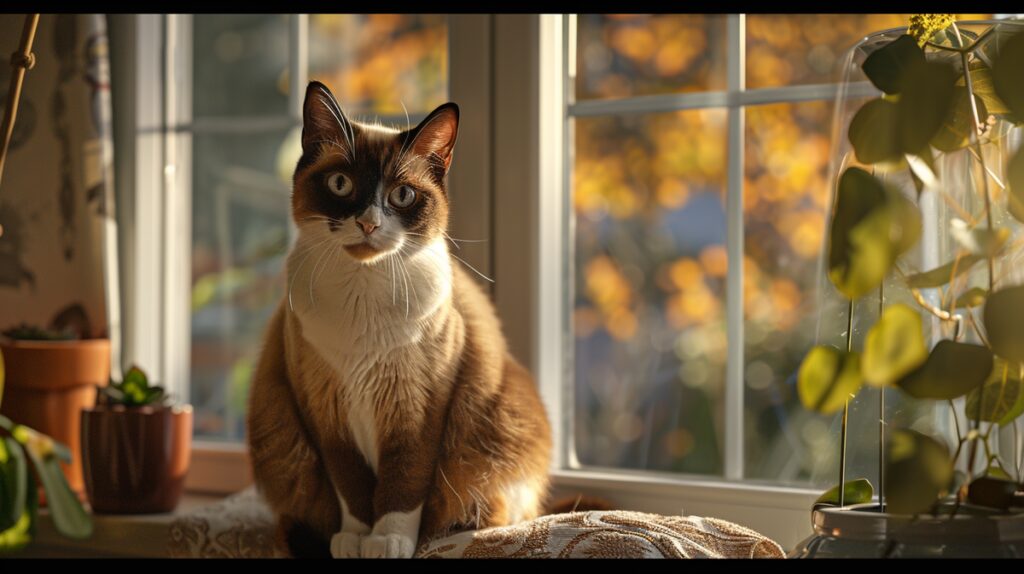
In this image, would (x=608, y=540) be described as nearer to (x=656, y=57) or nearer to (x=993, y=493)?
(x=993, y=493)

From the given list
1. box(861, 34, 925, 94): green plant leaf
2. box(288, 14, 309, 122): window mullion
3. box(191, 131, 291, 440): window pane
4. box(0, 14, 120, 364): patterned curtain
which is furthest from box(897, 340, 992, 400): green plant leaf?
box(191, 131, 291, 440): window pane

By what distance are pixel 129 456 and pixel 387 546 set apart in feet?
1.91

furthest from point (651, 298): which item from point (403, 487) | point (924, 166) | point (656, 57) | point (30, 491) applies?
point (30, 491)

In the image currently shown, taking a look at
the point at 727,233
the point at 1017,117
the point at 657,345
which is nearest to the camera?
the point at 1017,117

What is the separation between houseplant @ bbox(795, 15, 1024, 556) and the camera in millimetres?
610

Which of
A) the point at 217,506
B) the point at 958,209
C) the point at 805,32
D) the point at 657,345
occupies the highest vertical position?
the point at 805,32

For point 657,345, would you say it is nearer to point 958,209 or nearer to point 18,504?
point 958,209

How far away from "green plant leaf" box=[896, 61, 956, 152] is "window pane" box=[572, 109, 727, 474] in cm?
176

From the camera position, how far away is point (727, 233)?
4.30 feet

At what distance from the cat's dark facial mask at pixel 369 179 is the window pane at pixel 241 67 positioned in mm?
1014

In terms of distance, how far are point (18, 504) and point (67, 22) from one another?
1191 millimetres

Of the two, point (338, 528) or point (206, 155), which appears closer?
point (338, 528)

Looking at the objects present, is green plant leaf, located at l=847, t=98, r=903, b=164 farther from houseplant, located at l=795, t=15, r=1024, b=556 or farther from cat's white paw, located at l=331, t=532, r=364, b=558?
cat's white paw, located at l=331, t=532, r=364, b=558
